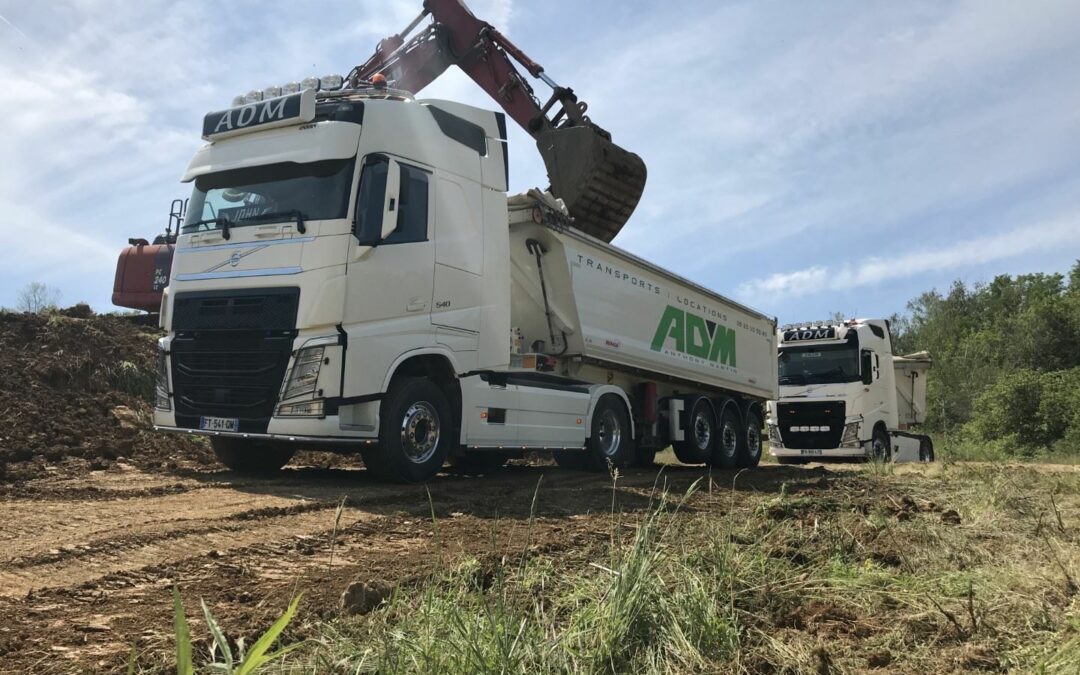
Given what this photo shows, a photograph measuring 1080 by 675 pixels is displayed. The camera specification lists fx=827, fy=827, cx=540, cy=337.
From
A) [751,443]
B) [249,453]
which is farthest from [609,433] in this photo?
[751,443]

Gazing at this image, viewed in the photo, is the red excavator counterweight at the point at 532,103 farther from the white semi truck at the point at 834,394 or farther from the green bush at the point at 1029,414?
the green bush at the point at 1029,414

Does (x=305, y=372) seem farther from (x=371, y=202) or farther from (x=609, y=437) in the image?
(x=609, y=437)

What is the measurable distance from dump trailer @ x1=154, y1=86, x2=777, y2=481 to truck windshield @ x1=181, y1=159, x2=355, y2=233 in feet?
0.05

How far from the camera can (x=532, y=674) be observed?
100 inches

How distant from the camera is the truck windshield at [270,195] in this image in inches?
290

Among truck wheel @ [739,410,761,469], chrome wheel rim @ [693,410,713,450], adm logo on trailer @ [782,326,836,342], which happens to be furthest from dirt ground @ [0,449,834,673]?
adm logo on trailer @ [782,326,836,342]

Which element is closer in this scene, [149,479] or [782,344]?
[149,479]

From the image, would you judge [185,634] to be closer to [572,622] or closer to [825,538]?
[572,622]

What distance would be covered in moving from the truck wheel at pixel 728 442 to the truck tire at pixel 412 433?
6.58 meters

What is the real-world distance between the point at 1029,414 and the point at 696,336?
21480 mm

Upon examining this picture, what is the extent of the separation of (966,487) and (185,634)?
341 inches

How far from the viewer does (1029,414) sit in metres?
28.7

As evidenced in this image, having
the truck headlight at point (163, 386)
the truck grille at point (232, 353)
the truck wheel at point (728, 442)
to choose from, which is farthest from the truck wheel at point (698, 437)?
the truck headlight at point (163, 386)

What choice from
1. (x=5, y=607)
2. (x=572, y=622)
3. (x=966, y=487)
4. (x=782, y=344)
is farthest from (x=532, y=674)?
(x=782, y=344)
